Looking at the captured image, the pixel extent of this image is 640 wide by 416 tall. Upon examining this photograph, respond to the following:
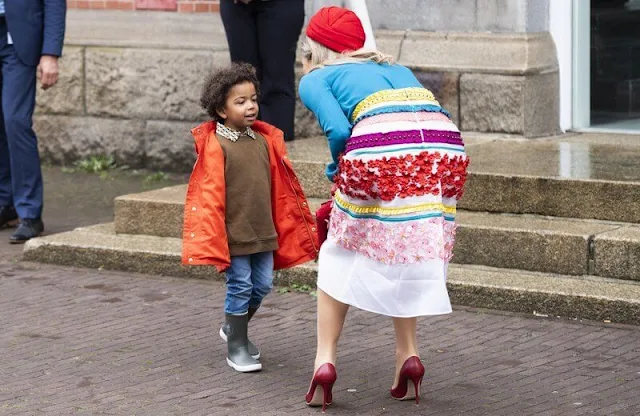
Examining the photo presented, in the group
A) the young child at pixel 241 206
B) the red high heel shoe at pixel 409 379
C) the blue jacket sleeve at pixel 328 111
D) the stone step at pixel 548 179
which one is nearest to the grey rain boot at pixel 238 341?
the young child at pixel 241 206

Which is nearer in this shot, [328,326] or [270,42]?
[328,326]

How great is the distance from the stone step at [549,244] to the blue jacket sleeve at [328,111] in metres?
2.05

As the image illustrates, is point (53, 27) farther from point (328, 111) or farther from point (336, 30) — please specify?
point (328, 111)

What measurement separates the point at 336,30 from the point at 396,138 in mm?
502

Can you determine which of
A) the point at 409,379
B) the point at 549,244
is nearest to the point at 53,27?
the point at 549,244

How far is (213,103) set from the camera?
5727 mm

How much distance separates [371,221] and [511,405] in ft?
2.98

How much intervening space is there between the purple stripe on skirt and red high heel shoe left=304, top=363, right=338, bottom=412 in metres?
0.86

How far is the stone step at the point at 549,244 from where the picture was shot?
22.0 ft

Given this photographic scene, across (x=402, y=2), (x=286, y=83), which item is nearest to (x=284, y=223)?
(x=286, y=83)

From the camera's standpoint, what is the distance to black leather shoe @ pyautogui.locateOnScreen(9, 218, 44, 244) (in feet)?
28.2

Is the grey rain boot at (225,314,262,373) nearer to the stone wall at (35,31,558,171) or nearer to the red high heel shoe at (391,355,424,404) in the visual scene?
the red high heel shoe at (391,355,424,404)

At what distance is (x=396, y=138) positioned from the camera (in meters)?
5.07

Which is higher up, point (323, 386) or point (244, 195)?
point (244, 195)
